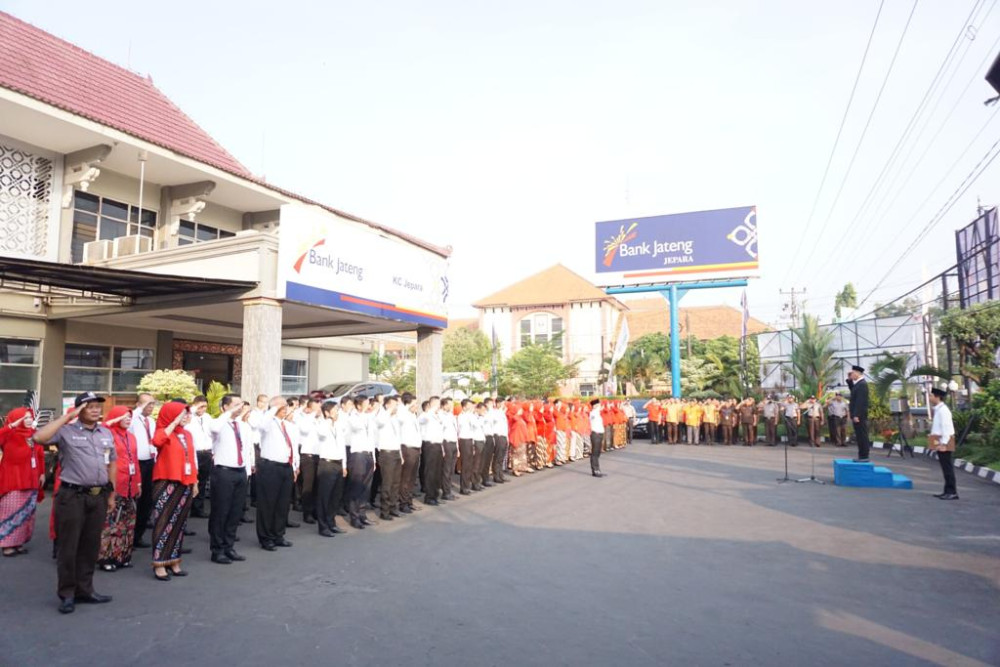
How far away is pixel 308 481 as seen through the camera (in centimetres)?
852

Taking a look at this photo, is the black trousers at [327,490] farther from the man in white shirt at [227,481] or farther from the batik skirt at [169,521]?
the batik skirt at [169,521]

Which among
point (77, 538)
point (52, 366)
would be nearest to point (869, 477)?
point (77, 538)

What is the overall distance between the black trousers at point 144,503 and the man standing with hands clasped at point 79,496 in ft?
7.05

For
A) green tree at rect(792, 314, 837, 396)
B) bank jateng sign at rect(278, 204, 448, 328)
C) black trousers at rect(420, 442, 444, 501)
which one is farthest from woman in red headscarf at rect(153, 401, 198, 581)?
green tree at rect(792, 314, 837, 396)

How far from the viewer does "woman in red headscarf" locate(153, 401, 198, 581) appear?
584cm

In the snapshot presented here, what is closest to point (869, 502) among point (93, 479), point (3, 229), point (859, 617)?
point (859, 617)

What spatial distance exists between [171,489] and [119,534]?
37.1 inches

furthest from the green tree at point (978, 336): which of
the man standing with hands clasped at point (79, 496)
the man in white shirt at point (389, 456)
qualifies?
the man standing with hands clasped at point (79, 496)

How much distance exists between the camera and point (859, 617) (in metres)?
4.68

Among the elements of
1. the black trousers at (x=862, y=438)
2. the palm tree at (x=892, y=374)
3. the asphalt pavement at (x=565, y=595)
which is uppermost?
the palm tree at (x=892, y=374)

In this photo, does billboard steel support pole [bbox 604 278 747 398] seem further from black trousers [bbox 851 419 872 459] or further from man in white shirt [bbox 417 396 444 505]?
man in white shirt [bbox 417 396 444 505]

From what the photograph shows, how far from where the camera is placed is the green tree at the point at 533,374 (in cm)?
3328

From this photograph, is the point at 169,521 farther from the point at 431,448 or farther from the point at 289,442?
the point at 431,448

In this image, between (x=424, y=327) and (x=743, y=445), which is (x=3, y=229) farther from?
(x=743, y=445)
